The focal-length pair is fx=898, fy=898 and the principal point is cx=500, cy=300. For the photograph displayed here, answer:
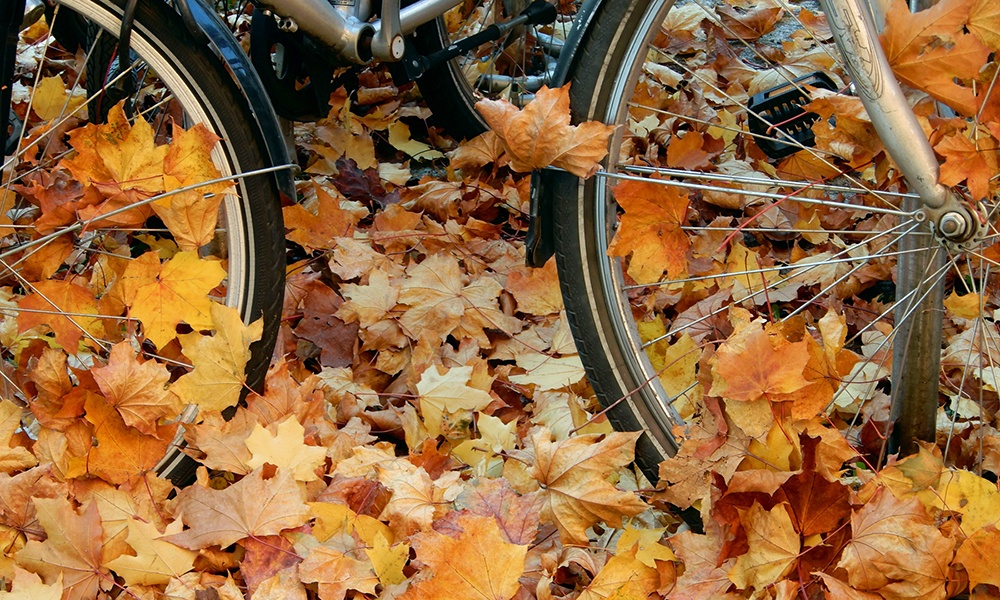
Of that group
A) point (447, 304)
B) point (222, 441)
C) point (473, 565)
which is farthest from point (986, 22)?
point (222, 441)

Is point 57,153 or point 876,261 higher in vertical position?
point 57,153

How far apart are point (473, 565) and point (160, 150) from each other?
806 mm

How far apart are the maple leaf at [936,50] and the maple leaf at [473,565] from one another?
79 centimetres

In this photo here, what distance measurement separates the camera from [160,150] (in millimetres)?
1417

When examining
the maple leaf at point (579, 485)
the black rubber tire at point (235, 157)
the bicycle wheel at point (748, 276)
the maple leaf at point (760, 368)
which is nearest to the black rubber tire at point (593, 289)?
the bicycle wheel at point (748, 276)

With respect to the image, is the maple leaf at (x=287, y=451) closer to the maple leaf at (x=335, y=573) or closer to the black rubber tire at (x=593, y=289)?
the maple leaf at (x=335, y=573)

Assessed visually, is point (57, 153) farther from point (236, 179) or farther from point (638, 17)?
point (638, 17)

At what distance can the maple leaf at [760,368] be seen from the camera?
1245 millimetres

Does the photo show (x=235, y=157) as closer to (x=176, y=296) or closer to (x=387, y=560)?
(x=176, y=296)

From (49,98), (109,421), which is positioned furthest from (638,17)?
(49,98)

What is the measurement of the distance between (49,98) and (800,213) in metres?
1.71

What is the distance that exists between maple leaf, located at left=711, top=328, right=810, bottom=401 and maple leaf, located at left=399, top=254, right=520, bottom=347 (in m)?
0.72

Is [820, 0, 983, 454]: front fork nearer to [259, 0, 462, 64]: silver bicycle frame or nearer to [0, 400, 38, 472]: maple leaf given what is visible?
[259, 0, 462, 64]: silver bicycle frame

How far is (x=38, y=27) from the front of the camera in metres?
2.75
